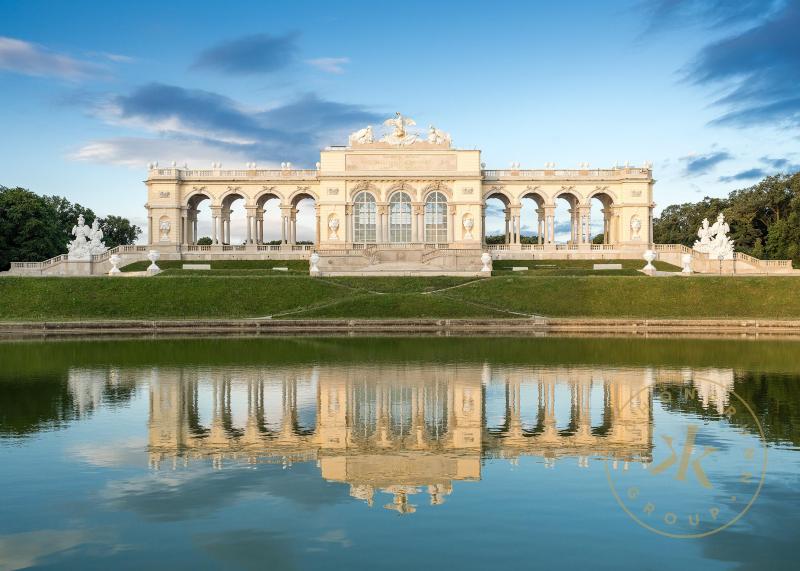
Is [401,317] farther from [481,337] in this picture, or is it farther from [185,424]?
[185,424]

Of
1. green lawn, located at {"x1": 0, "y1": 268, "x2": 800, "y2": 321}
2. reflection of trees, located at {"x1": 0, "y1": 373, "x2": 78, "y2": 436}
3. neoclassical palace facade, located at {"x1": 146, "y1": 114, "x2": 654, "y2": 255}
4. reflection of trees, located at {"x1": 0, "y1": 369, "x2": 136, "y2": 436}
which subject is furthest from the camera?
neoclassical palace facade, located at {"x1": 146, "y1": 114, "x2": 654, "y2": 255}

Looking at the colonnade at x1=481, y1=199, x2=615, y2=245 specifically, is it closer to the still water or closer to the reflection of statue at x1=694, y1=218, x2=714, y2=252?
the reflection of statue at x1=694, y1=218, x2=714, y2=252

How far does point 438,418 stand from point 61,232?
73.6 m

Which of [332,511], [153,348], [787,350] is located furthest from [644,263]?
[332,511]

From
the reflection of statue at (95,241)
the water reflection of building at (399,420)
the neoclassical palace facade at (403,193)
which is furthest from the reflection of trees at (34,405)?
the neoclassical palace facade at (403,193)

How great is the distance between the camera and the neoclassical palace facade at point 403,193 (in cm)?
7269

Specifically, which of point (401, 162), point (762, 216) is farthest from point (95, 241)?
point (762, 216)

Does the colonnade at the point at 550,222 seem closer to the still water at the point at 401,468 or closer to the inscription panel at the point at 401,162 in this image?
the inscription panel at the point at 401,162

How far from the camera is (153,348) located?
30938 millimetres

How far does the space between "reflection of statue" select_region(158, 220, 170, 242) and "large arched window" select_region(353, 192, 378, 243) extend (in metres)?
17.4

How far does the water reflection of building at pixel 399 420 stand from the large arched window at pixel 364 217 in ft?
168

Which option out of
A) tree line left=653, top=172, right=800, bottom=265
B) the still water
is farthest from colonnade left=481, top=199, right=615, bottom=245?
the still water

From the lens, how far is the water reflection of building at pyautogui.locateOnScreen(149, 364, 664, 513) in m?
12.6

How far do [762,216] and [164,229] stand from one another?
2369 inches
